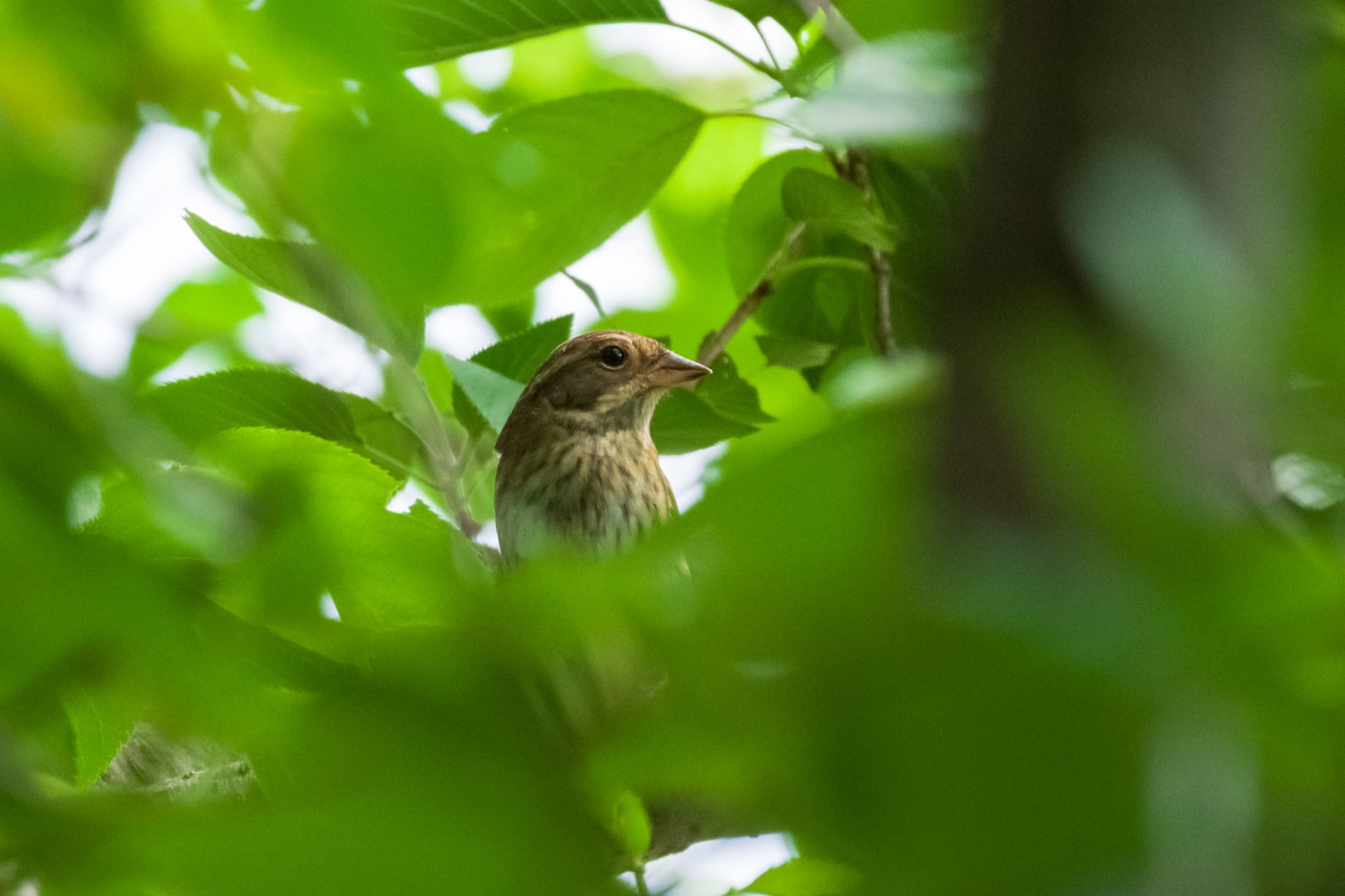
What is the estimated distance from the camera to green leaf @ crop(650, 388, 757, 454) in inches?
134

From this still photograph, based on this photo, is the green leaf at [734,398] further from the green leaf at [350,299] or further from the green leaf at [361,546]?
the green leaf at [361,546]

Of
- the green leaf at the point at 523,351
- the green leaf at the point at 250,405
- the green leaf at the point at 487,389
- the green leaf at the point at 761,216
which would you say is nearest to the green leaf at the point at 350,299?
the green leaf at the point at 250,405

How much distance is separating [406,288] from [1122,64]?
13.7 inches

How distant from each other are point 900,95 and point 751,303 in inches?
106

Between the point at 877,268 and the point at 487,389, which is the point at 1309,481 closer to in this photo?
the point at 487,389

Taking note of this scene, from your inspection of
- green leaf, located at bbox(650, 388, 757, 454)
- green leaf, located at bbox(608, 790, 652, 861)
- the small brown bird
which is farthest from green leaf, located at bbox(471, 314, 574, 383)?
green leaf, located at bbox(608, 790, 652, 861)

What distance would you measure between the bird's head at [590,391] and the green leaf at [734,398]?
170 cm

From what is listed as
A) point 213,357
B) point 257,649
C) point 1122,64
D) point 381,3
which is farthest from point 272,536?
point 381,3

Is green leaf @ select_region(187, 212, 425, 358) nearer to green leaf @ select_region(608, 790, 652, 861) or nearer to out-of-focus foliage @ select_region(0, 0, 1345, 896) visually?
out-of-focus foliage @ select_region(0, 0, 1345, 896)

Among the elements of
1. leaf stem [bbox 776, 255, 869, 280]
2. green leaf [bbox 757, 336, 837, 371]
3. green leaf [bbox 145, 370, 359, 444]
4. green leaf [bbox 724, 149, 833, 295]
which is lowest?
green leaf [bbox 145, 370, 359, 444]

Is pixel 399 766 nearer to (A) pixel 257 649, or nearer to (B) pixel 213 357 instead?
(A) pixel 257 649

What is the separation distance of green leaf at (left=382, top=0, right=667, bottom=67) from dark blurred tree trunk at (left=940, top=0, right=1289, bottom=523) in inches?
52.7

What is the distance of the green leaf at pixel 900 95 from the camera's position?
2.92 ft

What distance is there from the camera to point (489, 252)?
2.56 ft
